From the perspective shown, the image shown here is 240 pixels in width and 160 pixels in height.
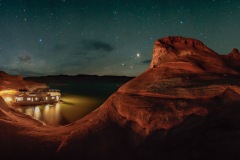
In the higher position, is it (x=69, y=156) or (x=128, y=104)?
(x=128, y=104)

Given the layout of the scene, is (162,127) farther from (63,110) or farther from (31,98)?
(31,98)

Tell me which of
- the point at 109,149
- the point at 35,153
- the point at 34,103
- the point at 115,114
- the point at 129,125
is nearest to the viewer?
the point at 35,153

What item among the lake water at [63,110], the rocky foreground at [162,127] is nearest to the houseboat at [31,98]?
the lake water at [63,110]

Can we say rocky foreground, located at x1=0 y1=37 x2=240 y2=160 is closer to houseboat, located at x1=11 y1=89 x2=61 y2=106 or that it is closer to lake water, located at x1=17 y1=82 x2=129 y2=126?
lake water, located at x1=17 y1=82 x2=129 y2=126

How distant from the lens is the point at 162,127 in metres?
7.50

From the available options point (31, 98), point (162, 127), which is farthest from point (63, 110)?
point (162, 127)

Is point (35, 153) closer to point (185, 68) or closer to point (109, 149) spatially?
point (109, 149)

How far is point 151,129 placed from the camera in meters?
7.56

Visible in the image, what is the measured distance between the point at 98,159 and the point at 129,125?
195 centimetres

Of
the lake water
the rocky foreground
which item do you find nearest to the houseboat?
the lake water

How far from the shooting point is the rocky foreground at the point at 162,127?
7.06 metres

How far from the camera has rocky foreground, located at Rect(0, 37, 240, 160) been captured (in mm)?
7062

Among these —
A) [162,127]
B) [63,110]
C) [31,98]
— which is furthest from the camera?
[31,98]

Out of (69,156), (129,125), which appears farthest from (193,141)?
(69,156)
